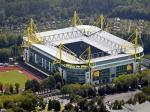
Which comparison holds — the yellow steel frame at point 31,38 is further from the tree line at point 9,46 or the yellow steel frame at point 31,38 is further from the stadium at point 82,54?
the tree line at point 9,46

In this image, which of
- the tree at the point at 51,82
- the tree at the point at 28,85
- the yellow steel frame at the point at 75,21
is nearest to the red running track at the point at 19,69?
the tree at the point at 51,82

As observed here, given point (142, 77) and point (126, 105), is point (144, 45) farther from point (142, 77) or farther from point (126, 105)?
point (126, 105)

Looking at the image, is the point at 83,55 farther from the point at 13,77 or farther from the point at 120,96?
the point at 120,96

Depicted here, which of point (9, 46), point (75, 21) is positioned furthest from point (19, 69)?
point (75, 21)

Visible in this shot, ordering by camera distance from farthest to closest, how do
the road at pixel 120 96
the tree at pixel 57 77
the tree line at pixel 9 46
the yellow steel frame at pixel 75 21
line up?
the yellow steel frame at pixel 75 21
the tree line at pixel 9 46
the tree at pixel 57 77
the road at pixel 120 96

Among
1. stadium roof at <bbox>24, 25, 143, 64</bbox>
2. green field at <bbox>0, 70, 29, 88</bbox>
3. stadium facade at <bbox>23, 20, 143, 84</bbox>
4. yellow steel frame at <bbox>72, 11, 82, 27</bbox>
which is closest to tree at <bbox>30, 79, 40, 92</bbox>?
green field at <bbox>0, 70, 29, 88</bbox>

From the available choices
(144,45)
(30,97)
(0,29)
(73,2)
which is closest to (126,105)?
(30,97)

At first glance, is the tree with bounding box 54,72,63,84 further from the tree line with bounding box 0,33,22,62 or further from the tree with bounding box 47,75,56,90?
the tree line with bounding box 0,33,22,62
